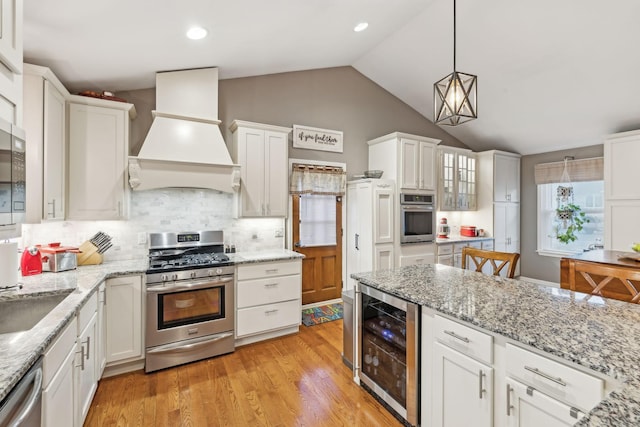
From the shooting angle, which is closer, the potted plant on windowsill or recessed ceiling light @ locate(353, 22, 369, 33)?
recessed ceiling light @ locate(353, 22, 369, 33)

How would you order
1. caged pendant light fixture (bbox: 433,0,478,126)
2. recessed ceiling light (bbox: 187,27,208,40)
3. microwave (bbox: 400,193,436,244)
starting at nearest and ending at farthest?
1. caged pendant light fixture (bbox: 433,0,478,126)
2. recessed ceiling light (bbox: 187,27,208,40)
3. microwave (bbox: 400,193,436,244)

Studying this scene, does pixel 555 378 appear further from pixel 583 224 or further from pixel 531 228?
pixel 531 228

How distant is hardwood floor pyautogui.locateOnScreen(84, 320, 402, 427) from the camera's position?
203cm

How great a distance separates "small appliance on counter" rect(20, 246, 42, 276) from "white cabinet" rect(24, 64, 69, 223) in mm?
267

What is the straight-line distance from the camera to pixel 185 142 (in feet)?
9.86

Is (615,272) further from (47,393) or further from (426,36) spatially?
(426,36)

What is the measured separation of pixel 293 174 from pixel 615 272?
3158mm

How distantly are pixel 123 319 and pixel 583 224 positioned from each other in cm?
647

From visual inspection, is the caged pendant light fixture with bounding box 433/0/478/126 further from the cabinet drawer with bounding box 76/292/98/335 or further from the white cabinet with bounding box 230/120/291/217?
the cabinet drawer with bounding box 76/292/98/335

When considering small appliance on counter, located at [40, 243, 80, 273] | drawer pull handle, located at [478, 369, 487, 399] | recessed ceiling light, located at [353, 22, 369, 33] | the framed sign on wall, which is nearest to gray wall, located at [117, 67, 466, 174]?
the framed sign on wall

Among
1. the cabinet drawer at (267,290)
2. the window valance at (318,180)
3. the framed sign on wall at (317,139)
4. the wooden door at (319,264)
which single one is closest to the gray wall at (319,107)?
the framed sign on wall at (317,139)

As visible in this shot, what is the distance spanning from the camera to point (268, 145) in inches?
136

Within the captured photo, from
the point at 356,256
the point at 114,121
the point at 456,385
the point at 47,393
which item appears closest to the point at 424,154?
the point at 356,256

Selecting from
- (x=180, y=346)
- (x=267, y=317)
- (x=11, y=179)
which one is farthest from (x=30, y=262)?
(x=267, y=317)
